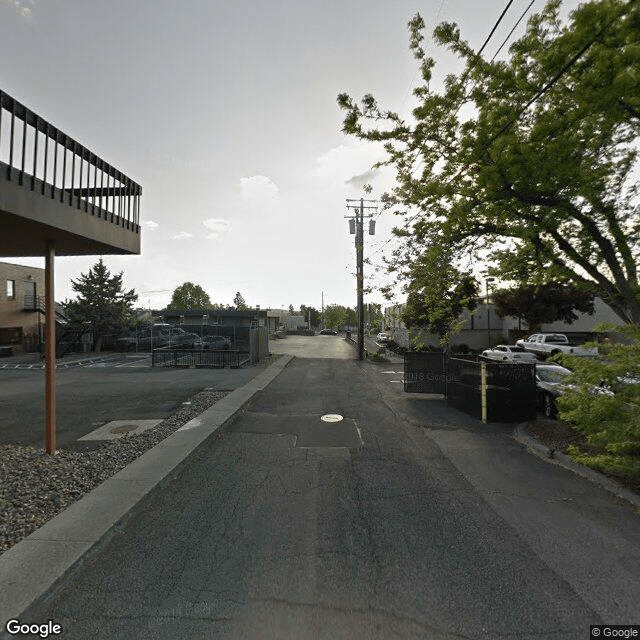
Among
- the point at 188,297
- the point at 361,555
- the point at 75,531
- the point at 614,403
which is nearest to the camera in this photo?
the point at 361,555

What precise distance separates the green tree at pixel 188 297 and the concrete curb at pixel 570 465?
Answer: 72.9 meters

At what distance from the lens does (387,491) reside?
4914 mm

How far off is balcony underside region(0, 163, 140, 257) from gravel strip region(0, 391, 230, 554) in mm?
3642

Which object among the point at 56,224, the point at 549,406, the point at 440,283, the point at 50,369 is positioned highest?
the point at 56,224

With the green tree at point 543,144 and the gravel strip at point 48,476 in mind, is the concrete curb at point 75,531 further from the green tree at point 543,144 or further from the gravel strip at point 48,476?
the green tree at point 543,144

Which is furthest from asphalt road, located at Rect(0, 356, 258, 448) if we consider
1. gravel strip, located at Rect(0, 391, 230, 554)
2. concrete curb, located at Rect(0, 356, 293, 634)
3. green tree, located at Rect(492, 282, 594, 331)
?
green tree, located at Rect(492, 282, 594, 331)

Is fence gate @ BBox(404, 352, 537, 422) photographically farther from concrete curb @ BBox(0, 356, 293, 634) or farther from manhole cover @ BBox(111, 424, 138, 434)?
manhole cover @ BBox(111, 424, 138, 434)

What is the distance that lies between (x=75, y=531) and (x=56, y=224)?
409cm

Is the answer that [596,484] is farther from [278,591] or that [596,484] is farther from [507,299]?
[507,299]

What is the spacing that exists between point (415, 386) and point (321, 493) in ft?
24.8

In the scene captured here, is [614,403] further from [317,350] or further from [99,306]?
[99,306]

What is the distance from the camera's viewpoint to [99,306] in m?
28.5

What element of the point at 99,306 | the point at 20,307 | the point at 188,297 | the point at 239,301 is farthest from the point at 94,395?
the point at 239,301

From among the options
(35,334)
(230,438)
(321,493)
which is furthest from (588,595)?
(35,334)
